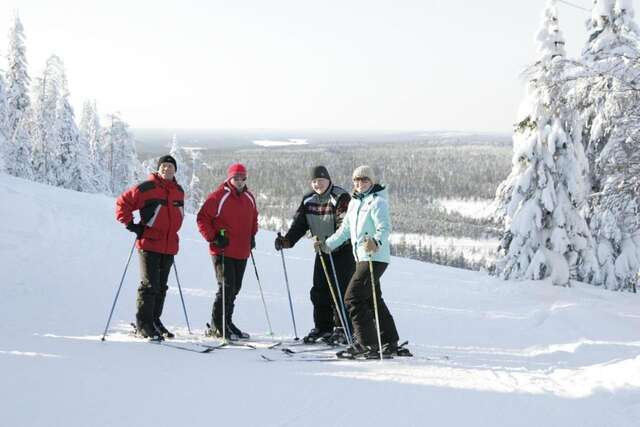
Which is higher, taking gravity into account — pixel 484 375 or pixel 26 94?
pixel 26 94

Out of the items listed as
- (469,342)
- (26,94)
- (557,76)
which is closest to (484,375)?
(469,342)

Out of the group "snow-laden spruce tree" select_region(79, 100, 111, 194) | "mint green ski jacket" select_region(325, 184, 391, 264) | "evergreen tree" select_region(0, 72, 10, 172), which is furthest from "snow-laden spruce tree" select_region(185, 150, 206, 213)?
"mint green ski jacket" select_region(325, 184, 391, 264)

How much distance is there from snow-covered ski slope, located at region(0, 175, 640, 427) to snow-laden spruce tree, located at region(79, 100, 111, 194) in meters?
30.2

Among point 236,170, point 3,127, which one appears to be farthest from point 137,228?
point 3,127

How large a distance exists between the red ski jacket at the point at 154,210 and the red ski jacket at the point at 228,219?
1.29ft

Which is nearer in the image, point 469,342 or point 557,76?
point 557,76

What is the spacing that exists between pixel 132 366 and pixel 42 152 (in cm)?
3890

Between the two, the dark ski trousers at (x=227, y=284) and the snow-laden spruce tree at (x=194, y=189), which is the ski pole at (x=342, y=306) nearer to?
the dark ski trousers at (x=227, y=284)

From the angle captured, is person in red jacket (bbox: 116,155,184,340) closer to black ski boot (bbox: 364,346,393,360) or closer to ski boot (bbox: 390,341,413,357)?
black ski boot (bbox: 364,346,393,360)

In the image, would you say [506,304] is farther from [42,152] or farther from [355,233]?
[42,152]

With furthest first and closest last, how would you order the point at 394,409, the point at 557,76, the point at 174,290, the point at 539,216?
the point at 539,216 → the point at 174,290 → the point at 557,76 → the point at 394,409

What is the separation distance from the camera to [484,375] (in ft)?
18.6

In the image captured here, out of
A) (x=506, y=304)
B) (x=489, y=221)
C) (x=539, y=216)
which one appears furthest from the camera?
(x=489, y=221)

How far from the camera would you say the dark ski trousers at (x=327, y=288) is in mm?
7555
